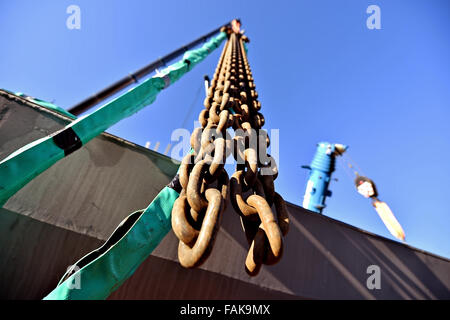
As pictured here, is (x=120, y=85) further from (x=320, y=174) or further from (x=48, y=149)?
(x=320, y=174)

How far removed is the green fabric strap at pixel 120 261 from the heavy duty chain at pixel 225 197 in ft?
0.96

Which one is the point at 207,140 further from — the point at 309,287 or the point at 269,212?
the point at 309,287

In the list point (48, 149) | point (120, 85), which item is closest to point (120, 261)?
point (48, 149)

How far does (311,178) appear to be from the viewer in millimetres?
7559

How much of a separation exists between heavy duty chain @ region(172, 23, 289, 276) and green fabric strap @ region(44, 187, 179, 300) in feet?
0.96

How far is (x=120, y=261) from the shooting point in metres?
0.77

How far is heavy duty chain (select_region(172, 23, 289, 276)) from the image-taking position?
0.48 m

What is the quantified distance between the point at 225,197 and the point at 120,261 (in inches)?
18.2

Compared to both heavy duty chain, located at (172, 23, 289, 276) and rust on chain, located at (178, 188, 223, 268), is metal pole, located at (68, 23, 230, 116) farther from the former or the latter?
→ rust on chain, located at (178, 188, 223, 268)

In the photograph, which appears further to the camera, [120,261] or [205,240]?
[120,261]

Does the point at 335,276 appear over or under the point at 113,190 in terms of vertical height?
under

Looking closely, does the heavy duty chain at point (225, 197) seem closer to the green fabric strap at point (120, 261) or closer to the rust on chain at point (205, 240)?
the rust on chain at point (205, 240)
